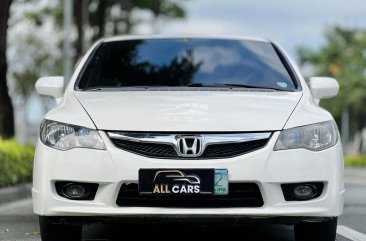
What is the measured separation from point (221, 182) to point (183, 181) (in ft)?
0.71

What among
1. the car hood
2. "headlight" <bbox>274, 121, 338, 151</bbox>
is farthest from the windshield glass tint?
"headlight" <bbox>274, 121, 338, 151</bbox>

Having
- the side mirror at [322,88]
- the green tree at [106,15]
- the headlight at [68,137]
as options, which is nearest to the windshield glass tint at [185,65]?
the side mirror at [322,88]

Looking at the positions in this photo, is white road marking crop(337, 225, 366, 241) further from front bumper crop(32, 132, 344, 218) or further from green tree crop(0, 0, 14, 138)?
green tree crop(0, 0, 14, 138)

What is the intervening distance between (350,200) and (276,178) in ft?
17.1

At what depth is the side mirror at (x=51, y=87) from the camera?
558 cm

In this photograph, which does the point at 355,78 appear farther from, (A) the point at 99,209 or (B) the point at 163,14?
(A) the point at 99,209

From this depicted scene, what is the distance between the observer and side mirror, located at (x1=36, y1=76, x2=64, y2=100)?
558 cm

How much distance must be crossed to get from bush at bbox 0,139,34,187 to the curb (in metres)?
0.12

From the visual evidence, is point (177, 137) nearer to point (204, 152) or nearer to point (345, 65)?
point (204, 152)

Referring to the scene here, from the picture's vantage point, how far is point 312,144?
14.7 ft

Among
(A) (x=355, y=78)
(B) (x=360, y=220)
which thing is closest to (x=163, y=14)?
(B) (x=360, y=220)

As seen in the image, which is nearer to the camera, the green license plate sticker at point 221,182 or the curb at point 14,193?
the green license plate sticker at point 221,182

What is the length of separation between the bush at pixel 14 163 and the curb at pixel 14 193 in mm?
116

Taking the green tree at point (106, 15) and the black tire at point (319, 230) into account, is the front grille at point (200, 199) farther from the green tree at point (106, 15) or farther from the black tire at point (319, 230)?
the green tree at point (106, 15)
